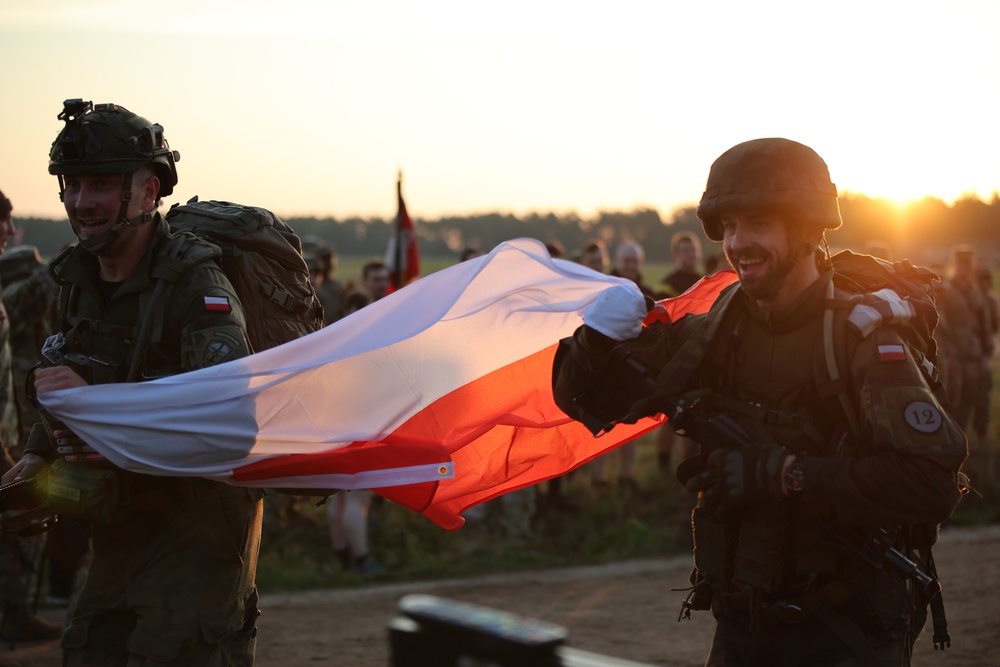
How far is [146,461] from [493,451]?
1.55m

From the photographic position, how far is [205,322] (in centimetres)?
Answer: 421

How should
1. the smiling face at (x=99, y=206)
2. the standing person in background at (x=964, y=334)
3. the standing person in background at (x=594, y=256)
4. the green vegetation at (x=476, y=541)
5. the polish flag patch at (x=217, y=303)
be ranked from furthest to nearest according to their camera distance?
the standing person in background at (x=964, y=334)
the standing person in background at (x=594, y=256)
the green vegetation at (x=476, y=541)
the smiling face at (x=99, y=206)
the polish flag patch at (x=217, y=303)

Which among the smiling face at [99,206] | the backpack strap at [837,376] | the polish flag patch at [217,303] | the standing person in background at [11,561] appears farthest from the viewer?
the standing person in background at [11,561]

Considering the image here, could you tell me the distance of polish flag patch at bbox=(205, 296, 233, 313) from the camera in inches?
165

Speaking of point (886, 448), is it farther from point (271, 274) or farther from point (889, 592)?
point (271, 274)

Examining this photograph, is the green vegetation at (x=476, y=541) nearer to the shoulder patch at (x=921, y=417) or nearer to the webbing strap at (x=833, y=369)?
the webbing strap at (x=833, y=369)

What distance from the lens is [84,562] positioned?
27.7 feet

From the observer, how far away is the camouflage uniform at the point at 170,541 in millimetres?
4098

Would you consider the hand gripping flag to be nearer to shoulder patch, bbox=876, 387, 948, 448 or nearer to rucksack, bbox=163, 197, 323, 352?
rucksack, bbox=163, 197, 323, 352

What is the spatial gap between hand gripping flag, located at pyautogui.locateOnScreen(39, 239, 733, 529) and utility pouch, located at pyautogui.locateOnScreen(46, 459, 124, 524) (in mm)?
86

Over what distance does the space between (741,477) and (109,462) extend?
93.7 inches

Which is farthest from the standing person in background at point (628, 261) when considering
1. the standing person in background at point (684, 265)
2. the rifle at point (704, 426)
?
the rifle at point (704, 426)

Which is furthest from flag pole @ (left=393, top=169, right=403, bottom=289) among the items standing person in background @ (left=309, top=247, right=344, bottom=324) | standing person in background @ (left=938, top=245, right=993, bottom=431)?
standing person in background @ (left=938, top=245, right=993, bottom=431)

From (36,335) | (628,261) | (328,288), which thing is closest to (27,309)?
(36,335)
